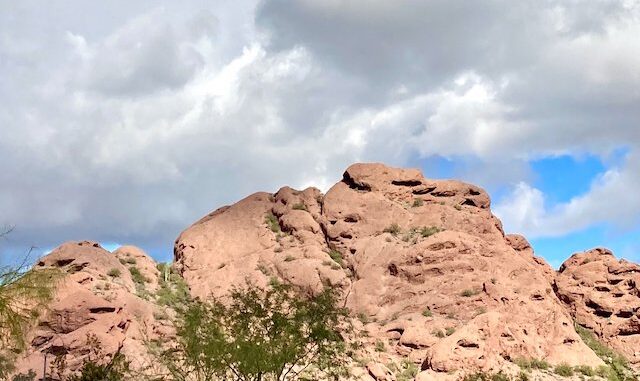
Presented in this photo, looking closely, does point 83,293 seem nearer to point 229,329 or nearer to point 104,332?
point 104,332

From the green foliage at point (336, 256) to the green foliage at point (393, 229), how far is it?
12.1 feet

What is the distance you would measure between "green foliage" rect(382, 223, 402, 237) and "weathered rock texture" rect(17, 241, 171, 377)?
57.1 feet

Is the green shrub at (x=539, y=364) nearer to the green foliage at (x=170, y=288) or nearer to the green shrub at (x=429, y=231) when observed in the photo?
the green shrub at (x=429, y=231)

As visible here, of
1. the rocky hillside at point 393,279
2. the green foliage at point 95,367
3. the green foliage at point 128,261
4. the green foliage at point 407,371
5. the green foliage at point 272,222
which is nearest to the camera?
the green foliage at point 95,367

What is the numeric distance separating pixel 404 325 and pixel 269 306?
59.4ft

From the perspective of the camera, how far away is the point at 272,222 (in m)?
54.5

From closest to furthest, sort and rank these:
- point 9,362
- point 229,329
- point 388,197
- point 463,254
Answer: point 229,329
point 9,362
point 463,254
point 388,197

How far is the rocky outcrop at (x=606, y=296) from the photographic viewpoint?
49.8 meters

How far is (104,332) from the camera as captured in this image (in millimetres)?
35688

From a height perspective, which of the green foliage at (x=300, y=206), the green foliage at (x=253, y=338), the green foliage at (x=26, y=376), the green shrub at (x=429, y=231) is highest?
the green foliage at (x=300, y=206)

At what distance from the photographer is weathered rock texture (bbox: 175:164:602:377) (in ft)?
140

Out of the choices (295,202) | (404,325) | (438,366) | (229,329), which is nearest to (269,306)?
(229,329)

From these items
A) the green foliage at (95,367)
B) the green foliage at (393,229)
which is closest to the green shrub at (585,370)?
the green foliage at (393,229)

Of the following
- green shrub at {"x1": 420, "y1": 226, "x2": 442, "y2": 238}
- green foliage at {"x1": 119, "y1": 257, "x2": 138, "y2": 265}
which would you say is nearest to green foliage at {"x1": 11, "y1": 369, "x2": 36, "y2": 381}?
green foliage at {"x1": 119, "y1": 257, "x2": 138, "y2": 265}
